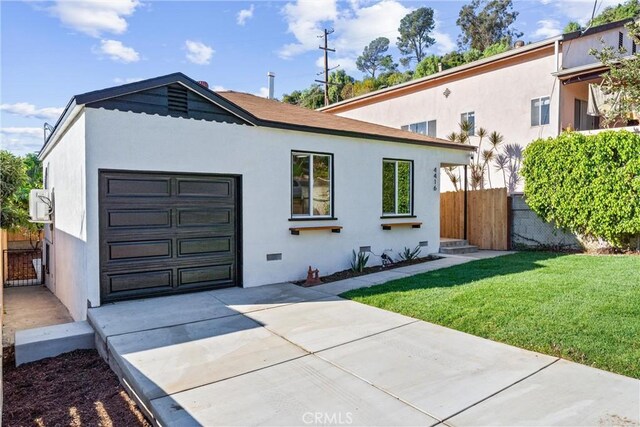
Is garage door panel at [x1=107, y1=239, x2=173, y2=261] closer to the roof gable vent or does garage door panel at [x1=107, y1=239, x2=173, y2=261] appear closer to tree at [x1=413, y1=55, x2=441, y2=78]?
the roof gable vent

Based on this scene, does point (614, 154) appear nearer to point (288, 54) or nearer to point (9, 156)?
point (288, 54)

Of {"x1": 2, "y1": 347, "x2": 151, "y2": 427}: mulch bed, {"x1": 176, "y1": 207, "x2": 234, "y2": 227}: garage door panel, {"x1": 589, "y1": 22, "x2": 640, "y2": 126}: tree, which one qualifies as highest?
{"x1": 589, "y1": 22, "x2": 640, "y2": 126}: tree

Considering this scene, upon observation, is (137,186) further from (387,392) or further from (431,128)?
(431,128)

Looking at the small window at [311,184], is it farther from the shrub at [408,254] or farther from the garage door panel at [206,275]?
the shrub at [408,254]

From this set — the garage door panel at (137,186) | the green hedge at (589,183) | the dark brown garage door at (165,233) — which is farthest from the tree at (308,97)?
the garage door panel at (137,186)

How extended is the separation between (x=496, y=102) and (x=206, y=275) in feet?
44.5

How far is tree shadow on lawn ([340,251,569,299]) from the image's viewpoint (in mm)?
7070

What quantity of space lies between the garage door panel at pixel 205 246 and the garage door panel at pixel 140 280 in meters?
0.43

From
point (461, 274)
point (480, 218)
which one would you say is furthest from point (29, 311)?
point (480, 218)

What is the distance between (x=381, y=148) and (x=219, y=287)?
16.4 ft

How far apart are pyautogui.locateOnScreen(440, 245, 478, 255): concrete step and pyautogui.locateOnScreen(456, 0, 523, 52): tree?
3669 centimetres

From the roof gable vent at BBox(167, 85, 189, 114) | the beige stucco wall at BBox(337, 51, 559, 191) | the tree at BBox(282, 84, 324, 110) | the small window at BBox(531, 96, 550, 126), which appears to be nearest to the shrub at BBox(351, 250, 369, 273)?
the roof gable vent at BBox(167, 85, 189, 114)

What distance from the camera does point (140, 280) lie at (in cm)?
652

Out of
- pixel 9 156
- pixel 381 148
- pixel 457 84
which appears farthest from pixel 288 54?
pixel 9 156
